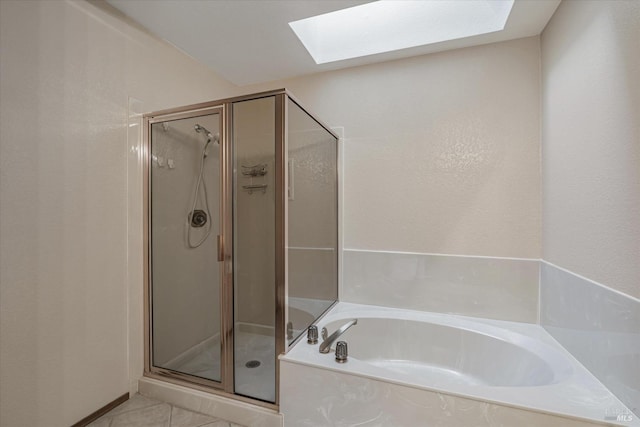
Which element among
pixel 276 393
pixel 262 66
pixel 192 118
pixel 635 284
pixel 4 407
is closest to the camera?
pixel 635 284

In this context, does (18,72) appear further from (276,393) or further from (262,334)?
(276,393)

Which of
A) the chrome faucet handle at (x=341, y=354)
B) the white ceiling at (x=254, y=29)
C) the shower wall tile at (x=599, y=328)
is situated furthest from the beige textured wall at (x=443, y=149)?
the chrome faucet handle at (x=341, y=354)

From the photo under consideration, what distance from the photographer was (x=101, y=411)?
1.67 m

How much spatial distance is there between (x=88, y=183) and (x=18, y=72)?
0.57 m

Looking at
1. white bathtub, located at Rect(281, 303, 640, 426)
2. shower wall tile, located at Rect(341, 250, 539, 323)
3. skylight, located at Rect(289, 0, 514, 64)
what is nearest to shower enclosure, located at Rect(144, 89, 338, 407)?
white bathtub, located at Rect(281, 303, 640, 426)

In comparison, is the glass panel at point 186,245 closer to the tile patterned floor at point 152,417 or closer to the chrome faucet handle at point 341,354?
the tile patterned floor at point 152,417

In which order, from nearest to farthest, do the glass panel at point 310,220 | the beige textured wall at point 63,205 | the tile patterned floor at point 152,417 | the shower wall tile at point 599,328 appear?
the shower wall tile at point 599,328, the beige textured wall at point 63,205, the tile patterned floor at point 152,417, the glass panel at point 310,220

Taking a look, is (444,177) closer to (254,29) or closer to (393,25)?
(393,25)

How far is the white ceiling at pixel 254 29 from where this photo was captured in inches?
65.3

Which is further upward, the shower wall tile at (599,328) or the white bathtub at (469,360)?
the shower wall tile at (599,328)

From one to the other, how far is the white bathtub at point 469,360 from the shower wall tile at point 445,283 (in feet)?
0.26

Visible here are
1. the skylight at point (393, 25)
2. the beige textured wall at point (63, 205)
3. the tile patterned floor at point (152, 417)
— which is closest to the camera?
the beige textured wall at point (63, 205)

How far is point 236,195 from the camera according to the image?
171cm

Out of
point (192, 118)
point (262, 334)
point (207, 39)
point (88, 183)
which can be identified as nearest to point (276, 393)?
point (262, 334)
